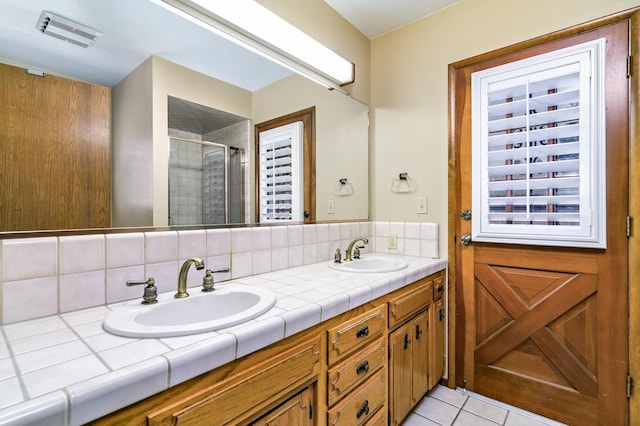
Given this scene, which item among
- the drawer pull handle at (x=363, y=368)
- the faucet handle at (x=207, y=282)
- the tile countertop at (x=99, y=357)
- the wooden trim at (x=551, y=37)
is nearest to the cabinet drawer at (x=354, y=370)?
the drawer pull handle at (x=363, y=368)

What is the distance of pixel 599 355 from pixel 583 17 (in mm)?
1647

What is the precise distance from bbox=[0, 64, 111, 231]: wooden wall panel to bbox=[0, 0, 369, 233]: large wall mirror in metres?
0.03

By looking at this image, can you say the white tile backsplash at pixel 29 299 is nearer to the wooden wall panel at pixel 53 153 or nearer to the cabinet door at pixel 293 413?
the wooden wall panel at pixel 53 153

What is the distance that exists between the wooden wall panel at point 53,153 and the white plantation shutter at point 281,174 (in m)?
0.69

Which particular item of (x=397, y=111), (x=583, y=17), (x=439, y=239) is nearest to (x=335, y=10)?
(x=397, y=111)

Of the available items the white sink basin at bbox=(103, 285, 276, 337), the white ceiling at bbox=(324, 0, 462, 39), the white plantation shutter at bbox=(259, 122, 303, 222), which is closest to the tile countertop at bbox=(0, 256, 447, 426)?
the white sink basin at bbox=(103, 285, 276, 337)

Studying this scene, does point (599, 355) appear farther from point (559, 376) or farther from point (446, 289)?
point (446, 289)

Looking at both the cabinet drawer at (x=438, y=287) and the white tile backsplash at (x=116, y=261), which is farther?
the cabinet drawer at (x=438, y=287)

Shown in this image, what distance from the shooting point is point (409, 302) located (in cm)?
150

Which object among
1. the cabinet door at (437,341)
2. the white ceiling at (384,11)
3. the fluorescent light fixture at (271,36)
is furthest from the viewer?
the white ceiling at (384,11)

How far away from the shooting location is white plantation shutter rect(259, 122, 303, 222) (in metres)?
1.57

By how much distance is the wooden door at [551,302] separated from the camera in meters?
1.41

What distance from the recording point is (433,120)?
6.37 ft

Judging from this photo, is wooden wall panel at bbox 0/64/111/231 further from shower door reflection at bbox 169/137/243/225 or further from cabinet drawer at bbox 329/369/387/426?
cabinet drawer at bbox 329/369/387/426
